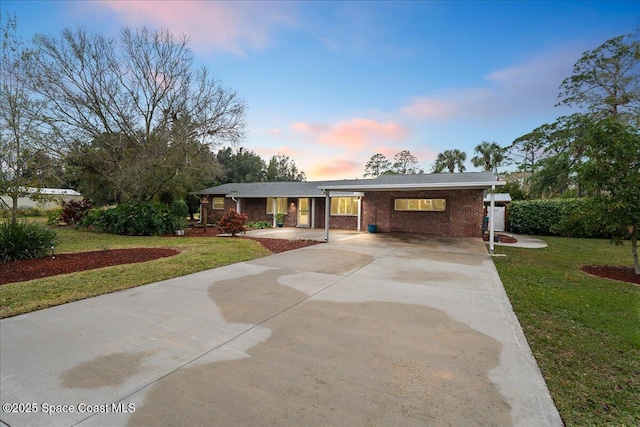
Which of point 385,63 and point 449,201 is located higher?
point 385,63

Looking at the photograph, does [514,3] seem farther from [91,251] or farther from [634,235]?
[91,251]

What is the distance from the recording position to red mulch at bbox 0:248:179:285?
6.05 m

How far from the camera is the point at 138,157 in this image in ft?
48.0

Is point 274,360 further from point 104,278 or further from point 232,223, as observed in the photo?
point 232,223

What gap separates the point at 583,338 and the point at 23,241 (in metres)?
11.8

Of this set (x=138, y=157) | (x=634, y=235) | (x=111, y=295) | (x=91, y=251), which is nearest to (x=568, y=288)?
(x=634, y=235)

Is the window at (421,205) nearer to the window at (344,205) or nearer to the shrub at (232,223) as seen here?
the window at (344,205)

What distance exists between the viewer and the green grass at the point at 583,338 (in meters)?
2.23

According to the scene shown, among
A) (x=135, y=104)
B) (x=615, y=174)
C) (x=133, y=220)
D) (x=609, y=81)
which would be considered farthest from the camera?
(x=609, y=81)

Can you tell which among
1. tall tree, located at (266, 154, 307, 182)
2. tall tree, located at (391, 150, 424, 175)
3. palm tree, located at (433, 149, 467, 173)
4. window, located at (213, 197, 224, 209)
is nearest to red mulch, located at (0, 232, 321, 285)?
window, located at (213, 197, 224, 209)

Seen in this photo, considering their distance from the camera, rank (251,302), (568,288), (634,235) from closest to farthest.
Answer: (251,302), (568,288), (634,235)

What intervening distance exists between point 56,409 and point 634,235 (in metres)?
10.9

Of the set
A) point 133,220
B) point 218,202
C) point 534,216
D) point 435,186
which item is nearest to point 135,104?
point 133,220

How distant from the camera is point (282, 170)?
50094 mm
